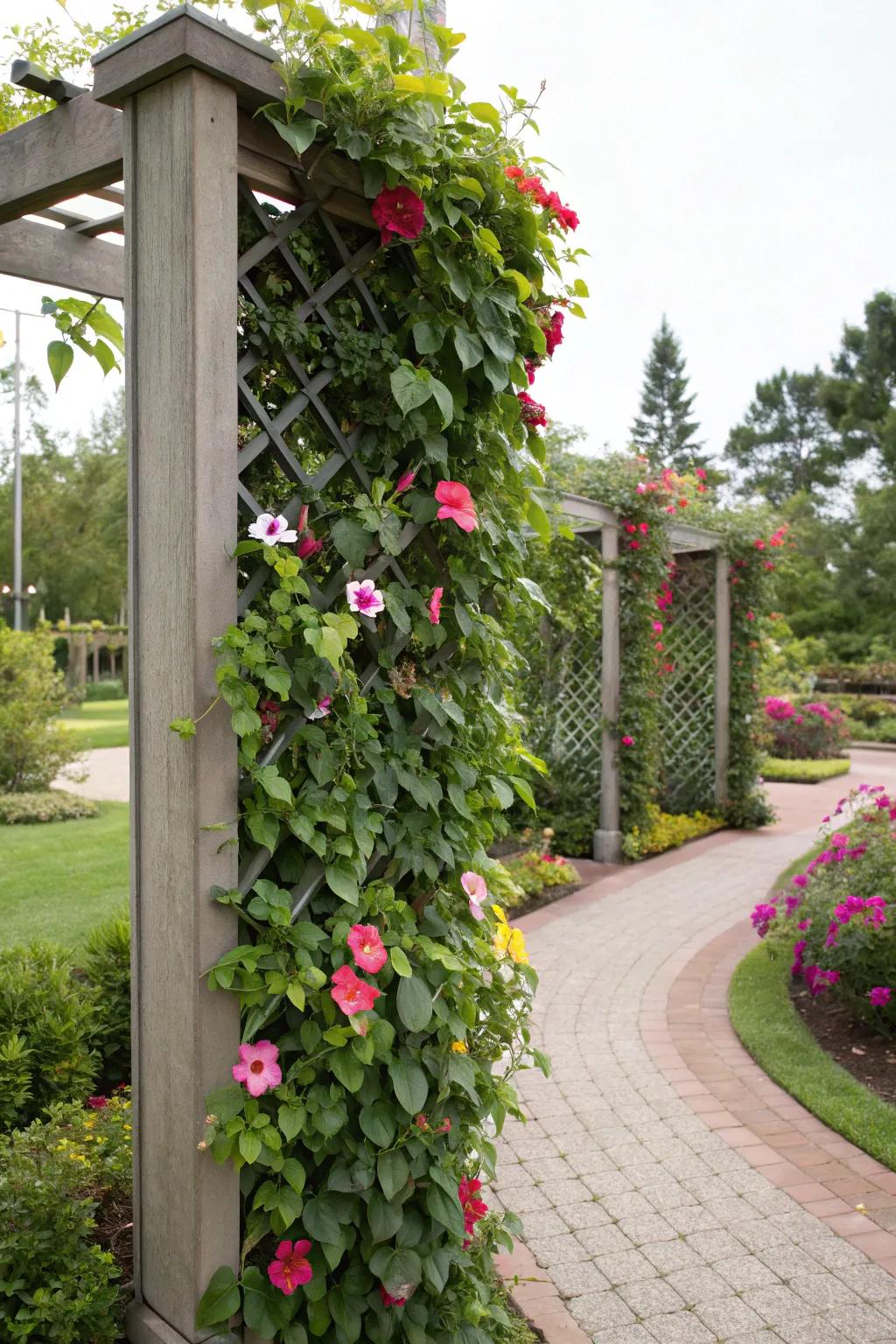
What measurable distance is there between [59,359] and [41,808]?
694cm

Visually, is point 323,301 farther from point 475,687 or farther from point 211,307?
point 475,687

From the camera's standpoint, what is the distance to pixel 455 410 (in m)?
1.77

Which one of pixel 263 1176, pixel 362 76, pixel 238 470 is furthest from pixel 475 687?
pixel 362 76

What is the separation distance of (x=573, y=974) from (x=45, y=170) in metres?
3.77

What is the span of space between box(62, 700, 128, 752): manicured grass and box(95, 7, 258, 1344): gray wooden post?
38.6ft

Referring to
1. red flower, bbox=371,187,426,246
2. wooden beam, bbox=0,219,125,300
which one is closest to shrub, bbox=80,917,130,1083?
wooden beam, bbox=0,219,125,300

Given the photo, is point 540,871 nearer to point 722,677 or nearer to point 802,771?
point 722,677

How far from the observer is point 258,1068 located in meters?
1.55

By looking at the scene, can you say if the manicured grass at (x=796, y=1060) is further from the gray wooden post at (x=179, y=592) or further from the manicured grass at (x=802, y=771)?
the manicured grass at (x=802, y=771)

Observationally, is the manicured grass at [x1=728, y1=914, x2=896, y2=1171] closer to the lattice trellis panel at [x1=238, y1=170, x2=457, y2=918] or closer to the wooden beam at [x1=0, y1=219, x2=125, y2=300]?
the lattice trellis panel at [x1=238, y1=170, x2=457, y2=918]

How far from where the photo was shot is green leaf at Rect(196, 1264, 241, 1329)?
1527 mm

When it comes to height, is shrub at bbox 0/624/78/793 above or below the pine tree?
below

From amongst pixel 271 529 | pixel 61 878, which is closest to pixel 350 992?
pixel 271 529

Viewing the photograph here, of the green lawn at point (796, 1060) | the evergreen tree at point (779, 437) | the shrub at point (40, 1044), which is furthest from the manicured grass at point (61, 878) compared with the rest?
the evergreen tree at point (779, 437)
